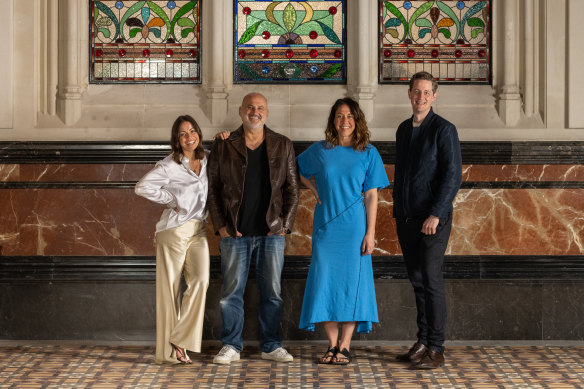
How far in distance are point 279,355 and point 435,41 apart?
259 centimetres

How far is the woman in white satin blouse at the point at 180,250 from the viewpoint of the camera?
488 cm

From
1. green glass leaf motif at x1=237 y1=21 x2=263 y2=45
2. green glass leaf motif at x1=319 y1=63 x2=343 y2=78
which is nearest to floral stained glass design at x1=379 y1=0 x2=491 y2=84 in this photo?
green glass leaf motif at x1=319 y1=63 x2=343 y2=78

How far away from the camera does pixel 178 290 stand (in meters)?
4.96

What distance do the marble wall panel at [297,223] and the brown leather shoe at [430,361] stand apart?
1.02m

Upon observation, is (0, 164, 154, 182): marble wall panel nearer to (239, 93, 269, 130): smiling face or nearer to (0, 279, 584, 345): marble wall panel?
(0, 279, 584, 345): marble wall panel

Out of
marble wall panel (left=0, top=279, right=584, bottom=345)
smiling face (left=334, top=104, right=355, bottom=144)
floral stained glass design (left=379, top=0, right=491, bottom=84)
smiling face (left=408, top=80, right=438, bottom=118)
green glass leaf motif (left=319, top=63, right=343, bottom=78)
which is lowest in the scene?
marble wall panel (left=0, top=279, right=584, bottom=345)

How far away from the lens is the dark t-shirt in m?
4.94

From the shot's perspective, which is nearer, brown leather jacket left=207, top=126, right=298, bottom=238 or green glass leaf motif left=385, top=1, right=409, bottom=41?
brown leather jacket left=207, top=126, right=298, bottom=238

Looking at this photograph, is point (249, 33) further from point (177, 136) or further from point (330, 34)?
point (177, 136)

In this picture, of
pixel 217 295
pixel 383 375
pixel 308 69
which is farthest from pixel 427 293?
pixel 308 69

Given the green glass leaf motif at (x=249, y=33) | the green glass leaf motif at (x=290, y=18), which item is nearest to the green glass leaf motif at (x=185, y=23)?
the green glass leaf motif at (x=249, y=33)

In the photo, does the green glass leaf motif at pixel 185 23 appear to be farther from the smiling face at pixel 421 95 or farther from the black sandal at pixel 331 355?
the black sandal at pixel 331 355

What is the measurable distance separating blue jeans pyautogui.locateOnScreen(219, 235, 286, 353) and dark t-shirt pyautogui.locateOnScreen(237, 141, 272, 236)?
7 centimetres

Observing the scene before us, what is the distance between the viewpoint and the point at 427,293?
15.7ft
